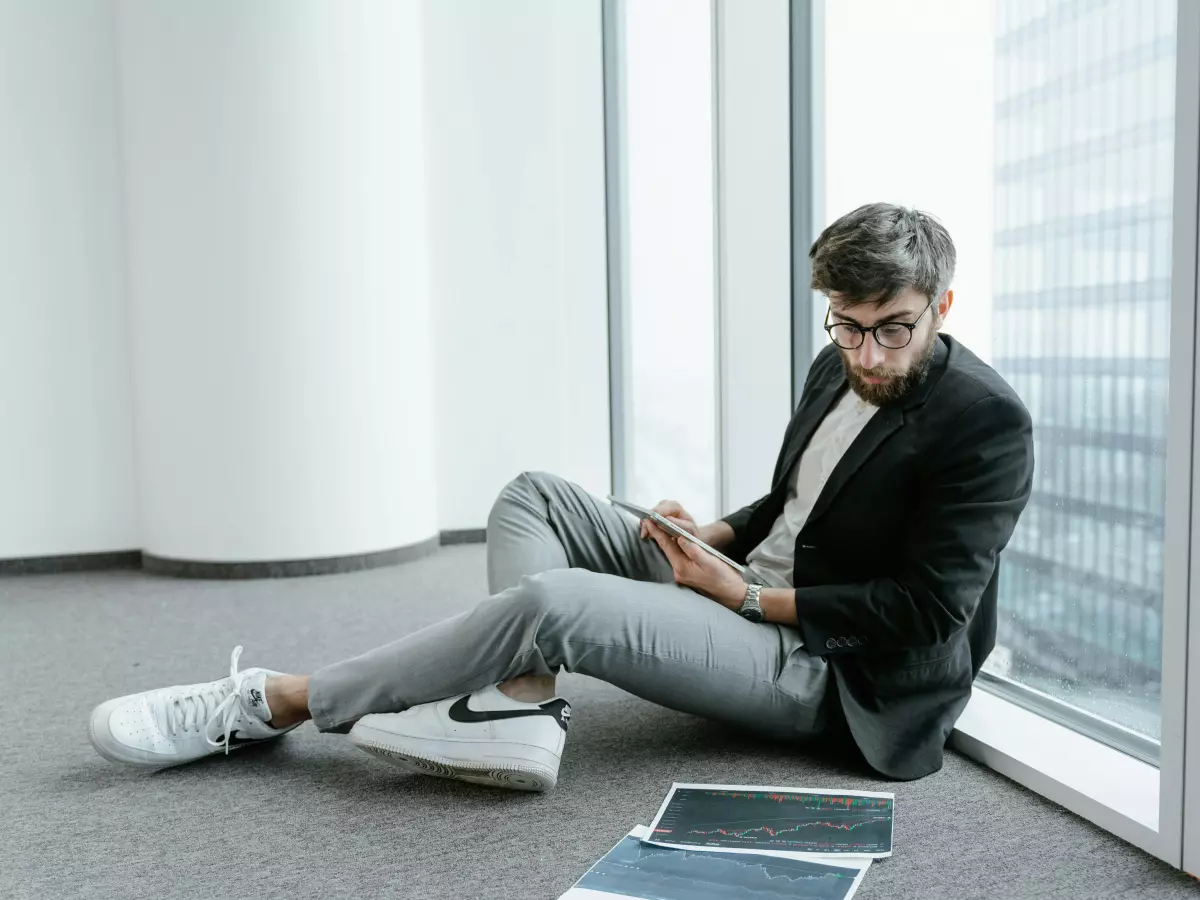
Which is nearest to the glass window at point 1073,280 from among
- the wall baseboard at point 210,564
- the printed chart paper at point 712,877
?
the printed chart paper at point 712,877

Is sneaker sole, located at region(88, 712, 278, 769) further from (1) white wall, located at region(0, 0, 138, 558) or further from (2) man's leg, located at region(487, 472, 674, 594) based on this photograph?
(1) white wall, located at region(0, 0, 138, 558)

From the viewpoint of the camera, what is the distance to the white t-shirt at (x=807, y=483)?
Answer: 187 cm

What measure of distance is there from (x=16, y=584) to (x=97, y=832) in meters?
2.37

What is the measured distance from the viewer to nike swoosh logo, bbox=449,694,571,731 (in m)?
1.68

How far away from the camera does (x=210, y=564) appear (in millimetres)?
3721

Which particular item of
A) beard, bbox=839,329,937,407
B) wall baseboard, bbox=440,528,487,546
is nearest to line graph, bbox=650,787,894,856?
beard, bbox=839,329,937,407

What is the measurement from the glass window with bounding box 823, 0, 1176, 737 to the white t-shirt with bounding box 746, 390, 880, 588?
341 mm

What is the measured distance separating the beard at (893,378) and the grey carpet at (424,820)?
0.60 m

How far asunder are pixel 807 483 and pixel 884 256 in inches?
18.7

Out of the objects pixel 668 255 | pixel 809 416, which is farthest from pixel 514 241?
pixel 809 416

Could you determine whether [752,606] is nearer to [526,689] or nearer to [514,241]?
[526,689]

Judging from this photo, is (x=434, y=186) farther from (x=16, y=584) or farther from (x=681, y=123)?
(x=16, y=584)

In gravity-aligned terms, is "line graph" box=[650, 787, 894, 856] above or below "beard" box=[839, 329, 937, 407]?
below

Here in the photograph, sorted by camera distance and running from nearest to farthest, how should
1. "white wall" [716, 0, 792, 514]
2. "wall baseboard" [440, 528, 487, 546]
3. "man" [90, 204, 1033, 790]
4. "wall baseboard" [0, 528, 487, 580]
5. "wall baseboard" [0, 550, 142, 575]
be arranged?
1. "man" [90, 204, 1033, 790]
2. "white wall" [716, 0, 792, 514]
3. "wall baseboard" [0, 528, 487, 580]
4. "wall baseboard" [0, 550, 142, 575]
5. "wall baseboard" [440, 528, 487, 546]
